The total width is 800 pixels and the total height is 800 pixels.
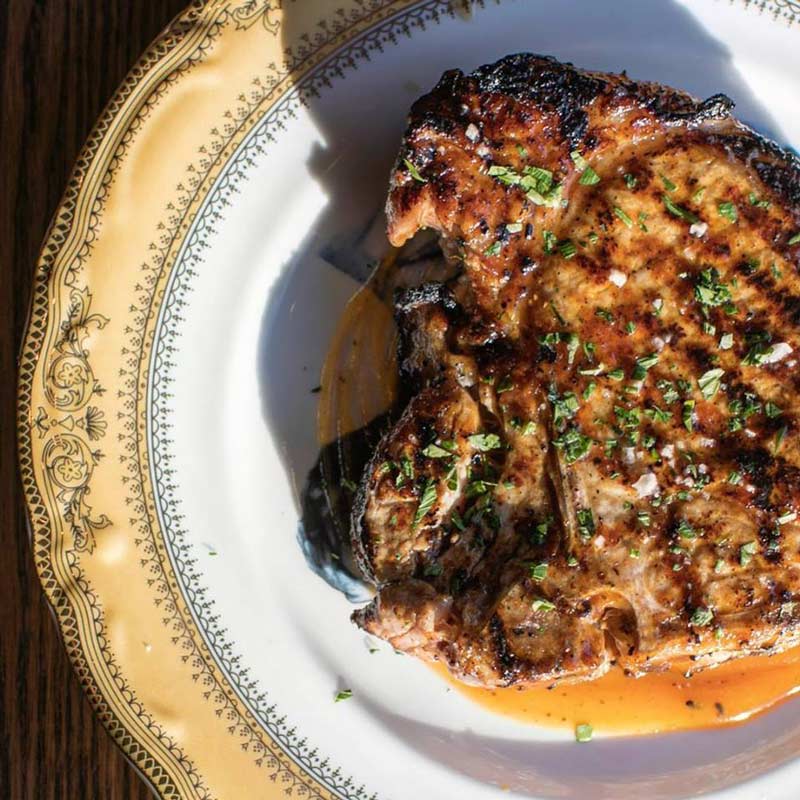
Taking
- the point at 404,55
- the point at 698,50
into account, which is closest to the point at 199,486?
the point at 404,55

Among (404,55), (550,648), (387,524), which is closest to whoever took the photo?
(550,648)

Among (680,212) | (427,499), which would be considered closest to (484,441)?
(427,499)

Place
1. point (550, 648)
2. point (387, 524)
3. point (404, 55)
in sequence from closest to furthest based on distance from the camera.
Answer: point (550, 648) < point (387, 524) < point (404, 55)

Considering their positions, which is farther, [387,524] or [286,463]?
[286,463]

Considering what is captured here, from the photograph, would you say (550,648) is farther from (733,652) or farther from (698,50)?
(698,50)

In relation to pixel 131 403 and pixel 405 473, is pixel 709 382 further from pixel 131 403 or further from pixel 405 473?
pixel 131 403

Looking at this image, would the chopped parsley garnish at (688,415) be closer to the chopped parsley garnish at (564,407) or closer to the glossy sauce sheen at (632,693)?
the chopped parsley garnish at (564,407)
